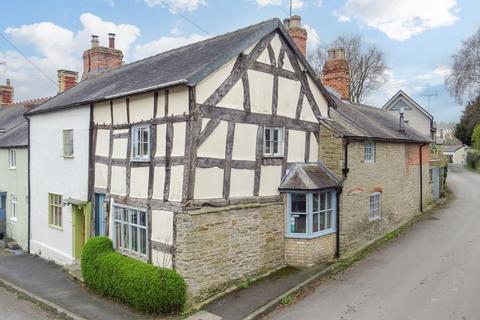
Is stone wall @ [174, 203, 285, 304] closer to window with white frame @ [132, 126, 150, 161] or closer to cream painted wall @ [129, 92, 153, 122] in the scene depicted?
window with white frame @ [132, 126, 150, 161]

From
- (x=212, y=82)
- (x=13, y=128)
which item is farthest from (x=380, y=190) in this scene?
(x=13, y=128)

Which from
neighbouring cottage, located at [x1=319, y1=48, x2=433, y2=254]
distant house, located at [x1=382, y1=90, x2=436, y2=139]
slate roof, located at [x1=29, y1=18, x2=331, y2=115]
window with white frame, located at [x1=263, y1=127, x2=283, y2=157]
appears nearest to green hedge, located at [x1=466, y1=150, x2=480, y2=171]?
distant house, located at [x1=382, y1=90, x2=436, y2=139]

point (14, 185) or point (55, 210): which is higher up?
point (14, 185)

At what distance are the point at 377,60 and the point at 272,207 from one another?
3849 centimetres

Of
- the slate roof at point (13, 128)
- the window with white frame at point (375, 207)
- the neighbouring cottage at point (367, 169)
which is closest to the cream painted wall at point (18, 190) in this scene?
the slate roof at point (13, 128)

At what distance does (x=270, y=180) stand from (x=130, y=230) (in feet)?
14.2

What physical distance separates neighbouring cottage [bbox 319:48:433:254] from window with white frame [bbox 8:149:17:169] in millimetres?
13771

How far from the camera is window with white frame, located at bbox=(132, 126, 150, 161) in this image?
35.7 ft

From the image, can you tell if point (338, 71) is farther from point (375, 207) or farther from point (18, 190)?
point (18, 190)

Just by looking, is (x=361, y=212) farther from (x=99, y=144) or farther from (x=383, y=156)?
(x=99, y=144)

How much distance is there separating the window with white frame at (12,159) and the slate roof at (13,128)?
0.31 m

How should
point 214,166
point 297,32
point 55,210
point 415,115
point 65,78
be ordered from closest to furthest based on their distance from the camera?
point 214,166 → point 55,210 → point 297,32 → point 65,78 → point 415,115

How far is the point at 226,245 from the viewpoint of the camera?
417 inches

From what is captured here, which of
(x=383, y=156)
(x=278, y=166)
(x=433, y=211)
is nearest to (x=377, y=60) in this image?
(x=433, y=211)
